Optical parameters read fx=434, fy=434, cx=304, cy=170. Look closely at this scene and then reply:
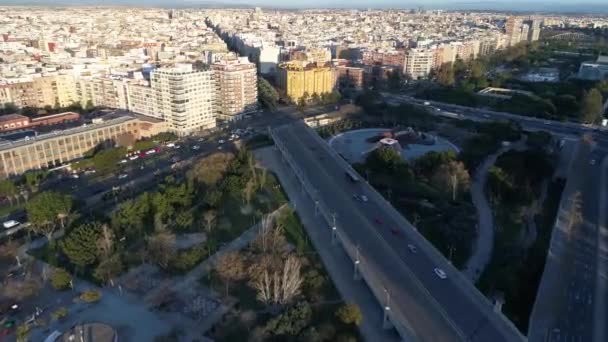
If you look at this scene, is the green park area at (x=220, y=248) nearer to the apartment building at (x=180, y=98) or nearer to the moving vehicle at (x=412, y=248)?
the moving vehicle at (x=412, y=248)

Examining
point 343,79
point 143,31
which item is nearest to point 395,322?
point 343,79

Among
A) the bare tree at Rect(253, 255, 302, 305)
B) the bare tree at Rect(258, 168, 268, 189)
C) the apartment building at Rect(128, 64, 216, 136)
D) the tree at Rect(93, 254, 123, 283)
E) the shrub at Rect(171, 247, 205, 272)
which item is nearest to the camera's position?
the bare tree at Rect(253, 255, 302, 305)

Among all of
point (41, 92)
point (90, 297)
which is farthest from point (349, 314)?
point (41, 92)

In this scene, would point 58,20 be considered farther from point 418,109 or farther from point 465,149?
point 465,149

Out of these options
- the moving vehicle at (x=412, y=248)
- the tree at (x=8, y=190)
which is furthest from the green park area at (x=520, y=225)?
the tree at (x=8, y=190)

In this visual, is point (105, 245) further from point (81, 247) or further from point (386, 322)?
point (386, 322)

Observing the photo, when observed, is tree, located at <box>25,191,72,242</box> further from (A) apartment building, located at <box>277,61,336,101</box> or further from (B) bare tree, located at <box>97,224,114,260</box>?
(A) apartment building, located at <box>277,61,336,101</box>

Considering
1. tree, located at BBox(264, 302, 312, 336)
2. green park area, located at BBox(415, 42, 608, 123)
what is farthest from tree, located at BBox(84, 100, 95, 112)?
tree, located at BBox(264, 302, 312, 336)
